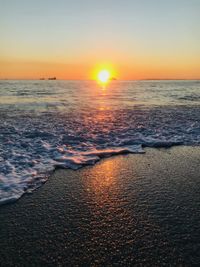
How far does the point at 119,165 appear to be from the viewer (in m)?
6.43

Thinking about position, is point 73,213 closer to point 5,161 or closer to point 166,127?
point 5,161

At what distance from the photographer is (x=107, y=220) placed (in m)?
3.94

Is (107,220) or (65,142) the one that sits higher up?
(65,142)

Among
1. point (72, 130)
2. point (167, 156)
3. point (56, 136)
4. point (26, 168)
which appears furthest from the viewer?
point (72, 130)

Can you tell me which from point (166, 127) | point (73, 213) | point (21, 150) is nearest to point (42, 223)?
point (73, 213)

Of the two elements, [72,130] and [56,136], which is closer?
[56,136]

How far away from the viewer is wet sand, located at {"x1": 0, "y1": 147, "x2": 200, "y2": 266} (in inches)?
124

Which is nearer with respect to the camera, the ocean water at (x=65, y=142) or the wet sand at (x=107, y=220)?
the wet sand at (x=107, y=220)

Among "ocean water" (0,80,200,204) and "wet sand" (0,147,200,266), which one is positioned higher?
"ocean water" (0,80,200,204)

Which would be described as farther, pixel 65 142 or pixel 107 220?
pixel 65 142

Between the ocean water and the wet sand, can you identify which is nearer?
the wet sand

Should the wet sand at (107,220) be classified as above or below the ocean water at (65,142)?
below

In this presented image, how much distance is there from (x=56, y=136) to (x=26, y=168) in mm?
3625

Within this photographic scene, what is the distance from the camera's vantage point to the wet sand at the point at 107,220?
3.14 metres
